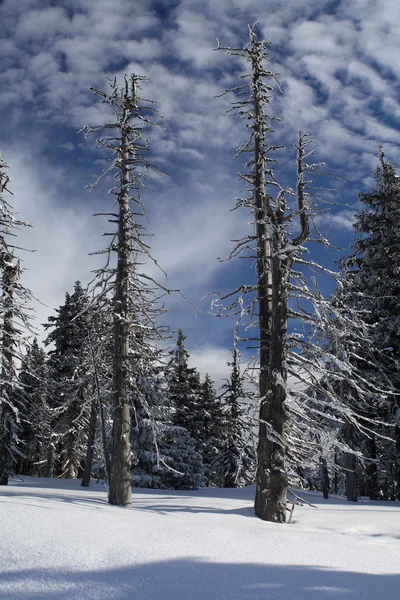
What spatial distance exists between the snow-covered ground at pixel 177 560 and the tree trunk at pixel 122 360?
2.83 m

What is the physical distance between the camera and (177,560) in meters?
5.69

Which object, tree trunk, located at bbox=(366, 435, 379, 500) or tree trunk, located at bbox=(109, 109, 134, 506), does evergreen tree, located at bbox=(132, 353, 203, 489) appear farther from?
tree trunk, located at bbox=(109, 109, 134, 506)

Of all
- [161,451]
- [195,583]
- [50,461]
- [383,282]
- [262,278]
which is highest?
[383,282]

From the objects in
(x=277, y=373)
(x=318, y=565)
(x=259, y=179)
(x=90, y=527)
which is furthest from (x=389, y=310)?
(x=90, y=527)

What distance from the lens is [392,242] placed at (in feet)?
64.6

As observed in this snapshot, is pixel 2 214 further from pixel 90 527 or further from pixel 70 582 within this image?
pixel 70 582

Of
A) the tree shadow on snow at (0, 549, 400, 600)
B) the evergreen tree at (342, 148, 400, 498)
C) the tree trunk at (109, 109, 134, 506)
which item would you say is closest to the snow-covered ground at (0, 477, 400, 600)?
the tree shadow on snow at (0, 549, 400, 600)

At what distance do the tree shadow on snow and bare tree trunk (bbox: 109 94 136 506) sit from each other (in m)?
5.63

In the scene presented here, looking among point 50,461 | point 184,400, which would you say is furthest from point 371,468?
point 50,461

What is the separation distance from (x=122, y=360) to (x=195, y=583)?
7145mm

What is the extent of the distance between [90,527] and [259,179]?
10497 millimetres

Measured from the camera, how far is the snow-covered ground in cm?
480

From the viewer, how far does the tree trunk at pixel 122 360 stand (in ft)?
35.8

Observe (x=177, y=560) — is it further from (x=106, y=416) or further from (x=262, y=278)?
(x=106, y=416)
